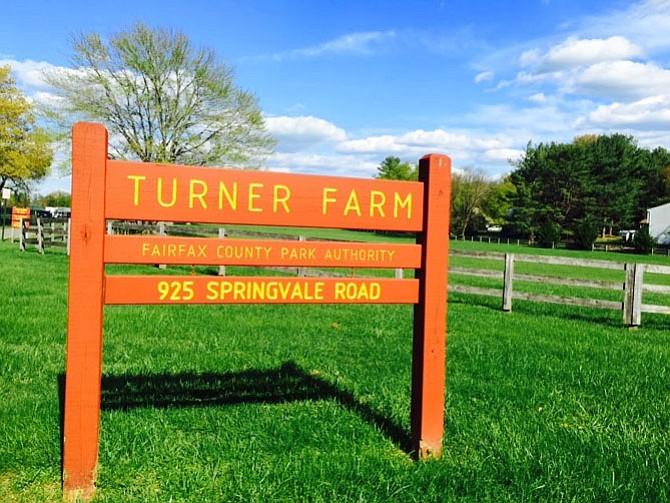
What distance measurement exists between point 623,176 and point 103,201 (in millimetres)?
71685

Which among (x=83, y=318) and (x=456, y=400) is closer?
(x=83, y=318)

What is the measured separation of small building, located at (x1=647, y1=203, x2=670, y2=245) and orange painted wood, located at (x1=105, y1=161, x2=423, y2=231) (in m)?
67.3

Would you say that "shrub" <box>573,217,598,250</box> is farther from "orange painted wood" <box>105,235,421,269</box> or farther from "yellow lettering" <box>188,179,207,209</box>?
"yellow lettering" <box>188,179,207,209</box>

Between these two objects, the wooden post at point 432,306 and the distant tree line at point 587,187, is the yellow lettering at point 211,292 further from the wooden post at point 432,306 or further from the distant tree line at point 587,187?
the distant tree line at point 587,187

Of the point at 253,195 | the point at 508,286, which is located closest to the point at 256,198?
the point at 253,195

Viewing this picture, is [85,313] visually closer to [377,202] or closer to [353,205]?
[353,205]

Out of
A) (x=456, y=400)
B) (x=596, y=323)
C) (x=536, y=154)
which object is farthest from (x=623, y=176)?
(x=456, y=400)

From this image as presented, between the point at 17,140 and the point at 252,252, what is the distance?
4624 centimetres

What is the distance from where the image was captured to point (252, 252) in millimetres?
3357

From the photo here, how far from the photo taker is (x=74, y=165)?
116 inches

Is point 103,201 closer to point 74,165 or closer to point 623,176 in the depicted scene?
point 74,165

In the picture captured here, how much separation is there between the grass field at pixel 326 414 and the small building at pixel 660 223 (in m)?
62.7

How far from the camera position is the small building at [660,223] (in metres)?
61.4

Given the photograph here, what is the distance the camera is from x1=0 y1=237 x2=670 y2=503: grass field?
313cm
